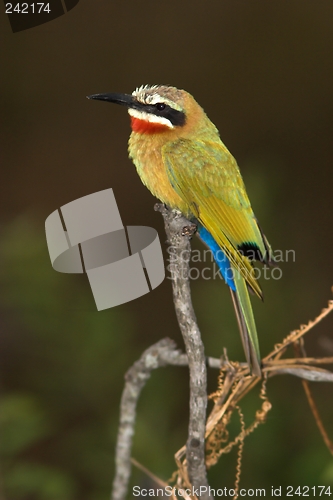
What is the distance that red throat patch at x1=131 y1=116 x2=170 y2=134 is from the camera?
1.27 meters

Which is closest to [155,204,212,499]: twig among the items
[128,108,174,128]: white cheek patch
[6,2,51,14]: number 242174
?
[128,108,174,128]: white cheek patch

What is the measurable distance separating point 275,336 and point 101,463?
63cm

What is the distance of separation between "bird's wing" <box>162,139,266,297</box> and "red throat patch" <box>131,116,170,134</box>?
0.05 m

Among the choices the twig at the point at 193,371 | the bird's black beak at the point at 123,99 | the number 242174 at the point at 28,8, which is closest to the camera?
the twig at the point at 193,371

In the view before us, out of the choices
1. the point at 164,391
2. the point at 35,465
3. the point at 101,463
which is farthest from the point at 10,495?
the point at 164,391

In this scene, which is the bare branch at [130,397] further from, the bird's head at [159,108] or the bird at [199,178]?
the bird's head at [159,108]

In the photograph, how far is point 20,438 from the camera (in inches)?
56.0

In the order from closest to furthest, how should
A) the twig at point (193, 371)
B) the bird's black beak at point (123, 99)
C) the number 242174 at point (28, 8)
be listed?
the twig at point (193, 371) < the bird's black beak at point (123, 99) < the number 242174 at point (28, 8)

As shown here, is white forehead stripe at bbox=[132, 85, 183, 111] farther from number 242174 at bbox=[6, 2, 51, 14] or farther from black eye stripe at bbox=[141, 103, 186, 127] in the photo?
number 242174 at bbox=[6, 2, 51, 14]

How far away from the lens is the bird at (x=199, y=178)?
3.99 feet

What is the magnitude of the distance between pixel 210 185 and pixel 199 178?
33mm

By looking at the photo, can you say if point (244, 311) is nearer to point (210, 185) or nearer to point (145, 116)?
point (210, 185)

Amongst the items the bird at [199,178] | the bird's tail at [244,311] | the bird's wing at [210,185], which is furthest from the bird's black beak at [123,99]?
the bird's tail at [244,311]

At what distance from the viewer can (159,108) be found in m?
1.24
